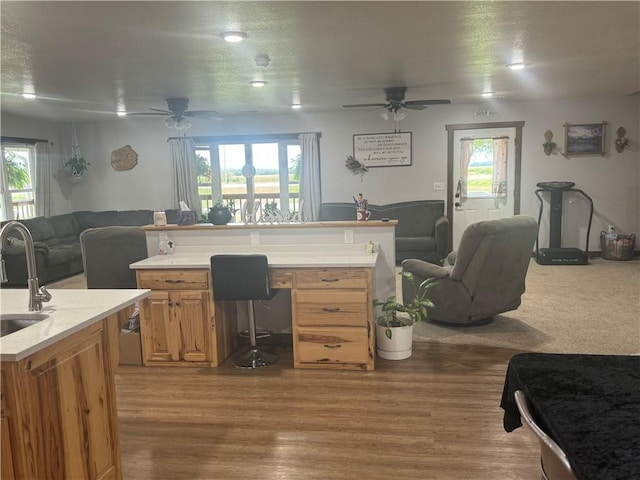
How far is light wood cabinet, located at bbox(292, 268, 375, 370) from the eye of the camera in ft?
11.7

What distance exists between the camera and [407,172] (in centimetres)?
819

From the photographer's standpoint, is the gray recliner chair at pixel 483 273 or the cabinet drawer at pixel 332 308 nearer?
the cabinet drawer at pixel 332 308

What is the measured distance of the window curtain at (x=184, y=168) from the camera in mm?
8641

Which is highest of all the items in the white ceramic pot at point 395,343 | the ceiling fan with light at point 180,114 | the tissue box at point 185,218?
the ceiling fan with light at point 180,114

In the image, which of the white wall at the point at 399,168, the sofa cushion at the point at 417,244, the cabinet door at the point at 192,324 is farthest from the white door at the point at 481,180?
the cabinet door at the point at 192,324

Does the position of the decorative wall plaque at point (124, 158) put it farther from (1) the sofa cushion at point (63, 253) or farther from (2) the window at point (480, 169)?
(2) the window at point (480, 169)

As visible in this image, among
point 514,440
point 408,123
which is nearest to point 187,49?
point 514,440

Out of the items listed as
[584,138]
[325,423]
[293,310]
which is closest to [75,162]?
[293,310]

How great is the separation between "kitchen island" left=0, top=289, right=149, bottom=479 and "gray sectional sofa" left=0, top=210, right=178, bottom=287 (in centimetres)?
478

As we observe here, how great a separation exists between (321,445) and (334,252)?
5.56 ft

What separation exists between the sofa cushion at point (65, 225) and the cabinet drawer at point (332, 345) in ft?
19.4

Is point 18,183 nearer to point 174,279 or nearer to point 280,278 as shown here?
point 174,279

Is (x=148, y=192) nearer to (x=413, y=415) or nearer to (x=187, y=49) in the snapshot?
(x=187, y=49)

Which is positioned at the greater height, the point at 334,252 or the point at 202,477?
the point at 334,252
